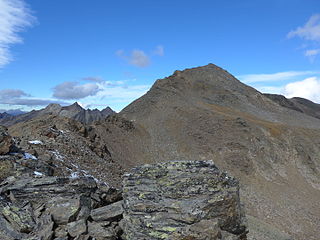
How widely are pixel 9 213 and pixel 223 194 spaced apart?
365 inches

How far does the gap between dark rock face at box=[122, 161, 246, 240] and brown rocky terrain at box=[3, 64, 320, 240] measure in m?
10.6

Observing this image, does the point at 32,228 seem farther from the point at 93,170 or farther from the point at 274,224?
the point at 274,224

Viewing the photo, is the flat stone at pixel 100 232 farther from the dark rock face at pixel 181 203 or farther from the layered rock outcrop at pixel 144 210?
the dark rock face at pixel 181 203

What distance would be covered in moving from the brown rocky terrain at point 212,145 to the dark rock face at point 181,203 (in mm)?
10622

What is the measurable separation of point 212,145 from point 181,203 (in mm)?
37867

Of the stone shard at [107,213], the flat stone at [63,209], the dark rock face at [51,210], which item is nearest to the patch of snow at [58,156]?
the dark rock face at [51,210]

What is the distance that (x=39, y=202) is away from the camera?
1324cm

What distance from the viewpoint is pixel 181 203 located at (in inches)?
446

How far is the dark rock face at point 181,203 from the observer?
10.5 m

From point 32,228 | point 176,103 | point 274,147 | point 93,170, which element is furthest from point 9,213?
point 176,103

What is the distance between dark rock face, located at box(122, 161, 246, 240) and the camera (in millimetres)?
10500

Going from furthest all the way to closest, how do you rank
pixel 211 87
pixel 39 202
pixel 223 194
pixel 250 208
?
1. pixel 211 87
2. pixel 250 208
3. pixel 39 202
4. pixel 223 194

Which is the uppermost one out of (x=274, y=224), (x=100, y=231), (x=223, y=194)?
(x=223, y=194)

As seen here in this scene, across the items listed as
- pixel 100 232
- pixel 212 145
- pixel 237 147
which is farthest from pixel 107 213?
pixel 237 147
